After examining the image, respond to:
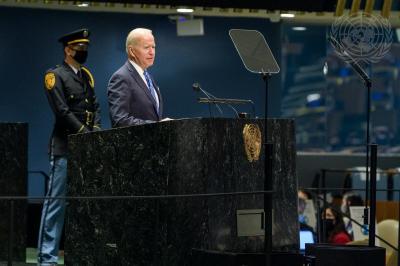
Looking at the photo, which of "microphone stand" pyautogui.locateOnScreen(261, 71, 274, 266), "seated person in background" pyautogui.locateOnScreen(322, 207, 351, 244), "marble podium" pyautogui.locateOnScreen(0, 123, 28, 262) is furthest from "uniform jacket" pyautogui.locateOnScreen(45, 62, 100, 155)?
"seated person in background" pyautogui.locateOnScreen(322, 207, 351, 244)

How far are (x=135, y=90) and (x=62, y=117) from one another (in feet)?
3.48


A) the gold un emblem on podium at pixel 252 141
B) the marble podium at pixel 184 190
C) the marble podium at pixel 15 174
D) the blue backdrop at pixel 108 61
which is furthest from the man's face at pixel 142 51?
the blue backdrop at pixel 108 61

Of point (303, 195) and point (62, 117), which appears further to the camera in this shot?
point (303, 195)

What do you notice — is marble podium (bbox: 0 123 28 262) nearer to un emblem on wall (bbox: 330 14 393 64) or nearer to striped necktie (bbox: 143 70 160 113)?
striped necktie (bbox: 143 70 160 113)

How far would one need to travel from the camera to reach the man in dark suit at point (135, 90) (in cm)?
680

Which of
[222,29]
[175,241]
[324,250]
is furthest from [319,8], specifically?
[175,241]

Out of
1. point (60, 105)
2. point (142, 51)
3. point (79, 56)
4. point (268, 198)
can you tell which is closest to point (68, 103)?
point (60, 105)

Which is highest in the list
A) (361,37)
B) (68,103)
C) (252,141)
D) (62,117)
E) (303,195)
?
(361,37)

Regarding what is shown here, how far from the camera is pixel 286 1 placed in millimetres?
11344

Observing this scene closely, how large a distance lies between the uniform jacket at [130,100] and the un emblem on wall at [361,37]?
1577 millimetres

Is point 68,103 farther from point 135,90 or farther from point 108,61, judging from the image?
point 108,61

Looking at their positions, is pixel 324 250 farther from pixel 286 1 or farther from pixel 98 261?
pixel 286 1

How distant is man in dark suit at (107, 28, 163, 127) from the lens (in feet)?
22.3

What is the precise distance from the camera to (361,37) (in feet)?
26.4
